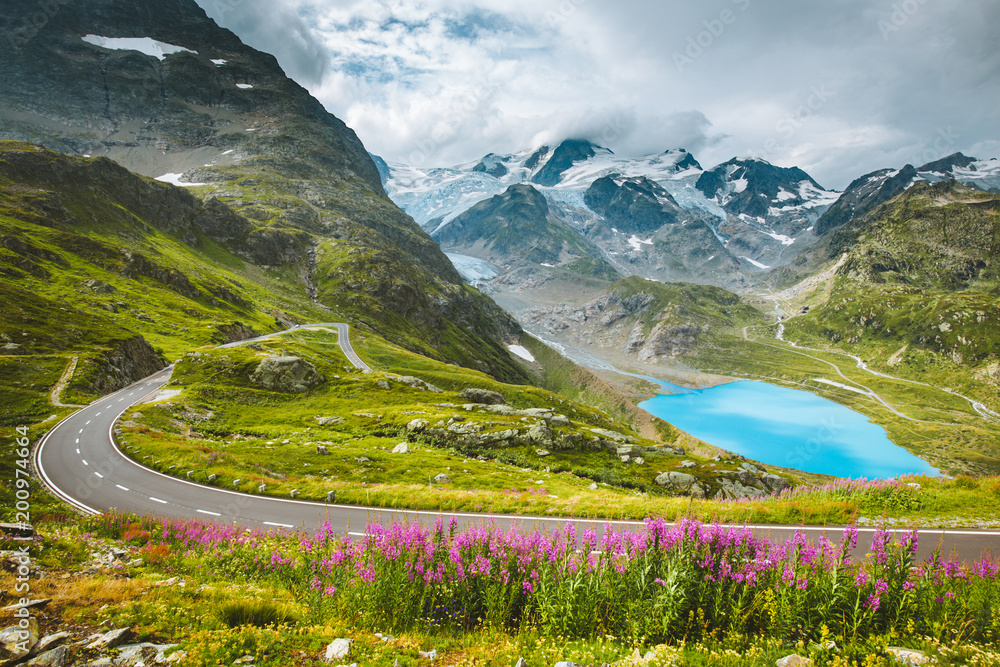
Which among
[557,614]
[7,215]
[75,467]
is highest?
[7,215]

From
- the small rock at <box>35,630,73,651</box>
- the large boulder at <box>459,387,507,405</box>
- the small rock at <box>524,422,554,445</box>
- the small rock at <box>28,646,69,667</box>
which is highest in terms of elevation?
the large boulder at <box>459,387,507,405</box>

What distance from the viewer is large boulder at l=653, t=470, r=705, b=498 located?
113 ft

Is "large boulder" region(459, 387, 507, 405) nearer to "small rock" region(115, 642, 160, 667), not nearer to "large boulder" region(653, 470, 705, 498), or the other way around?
"large boulder" region(653, 470, 705, 498)

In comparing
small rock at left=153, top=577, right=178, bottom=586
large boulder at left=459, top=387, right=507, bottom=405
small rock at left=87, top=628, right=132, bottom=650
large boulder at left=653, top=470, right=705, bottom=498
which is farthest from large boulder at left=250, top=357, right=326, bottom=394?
small rock at left=87, top=628, right=132, bottom=650

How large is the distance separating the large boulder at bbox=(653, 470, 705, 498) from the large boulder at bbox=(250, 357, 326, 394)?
5061cm

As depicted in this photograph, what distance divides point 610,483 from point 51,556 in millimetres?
32294

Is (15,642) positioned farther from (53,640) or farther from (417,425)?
(417,425)

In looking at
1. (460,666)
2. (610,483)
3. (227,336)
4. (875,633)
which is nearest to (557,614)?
(460,666)

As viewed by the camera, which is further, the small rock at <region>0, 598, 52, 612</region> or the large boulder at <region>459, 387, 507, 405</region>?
the large boulder at <region>459, 387, 507, 405</region>

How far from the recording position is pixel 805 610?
26.7 feet

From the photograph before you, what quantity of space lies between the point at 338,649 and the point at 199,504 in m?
20.7

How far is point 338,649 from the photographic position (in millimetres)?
7332

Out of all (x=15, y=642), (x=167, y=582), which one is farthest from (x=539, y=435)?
(x=15, y=642)

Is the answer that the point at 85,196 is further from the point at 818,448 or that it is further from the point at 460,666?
the point at 818,448
